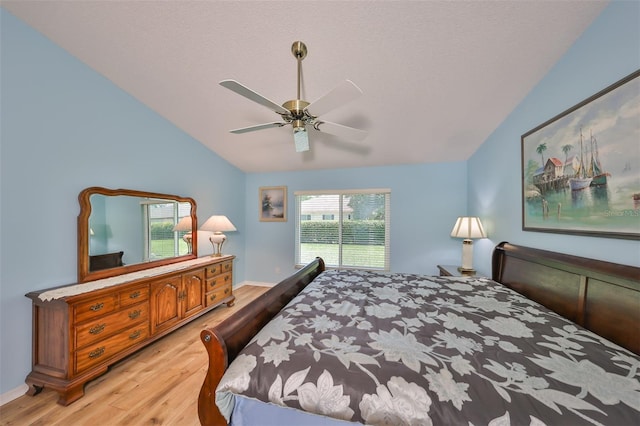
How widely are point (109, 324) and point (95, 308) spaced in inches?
7.8

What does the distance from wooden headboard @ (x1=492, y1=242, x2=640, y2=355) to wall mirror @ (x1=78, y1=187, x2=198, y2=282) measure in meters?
3.84

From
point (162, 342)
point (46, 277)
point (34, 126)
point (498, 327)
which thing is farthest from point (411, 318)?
point (34, 126)

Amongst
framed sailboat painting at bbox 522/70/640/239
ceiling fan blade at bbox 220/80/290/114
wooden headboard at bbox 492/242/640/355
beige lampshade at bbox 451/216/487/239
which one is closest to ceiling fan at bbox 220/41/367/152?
ceiling fan blade at bbox 220/80/290/114

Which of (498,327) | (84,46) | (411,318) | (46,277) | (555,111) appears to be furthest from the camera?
(84,46)

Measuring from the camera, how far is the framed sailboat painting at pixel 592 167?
1245mm

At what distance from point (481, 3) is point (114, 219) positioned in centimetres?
362

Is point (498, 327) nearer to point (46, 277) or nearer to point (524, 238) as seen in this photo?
point (524, 238)

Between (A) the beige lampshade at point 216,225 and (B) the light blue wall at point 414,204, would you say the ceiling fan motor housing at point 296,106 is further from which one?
(B) the light blue wall at point 414,204

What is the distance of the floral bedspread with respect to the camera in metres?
0.79

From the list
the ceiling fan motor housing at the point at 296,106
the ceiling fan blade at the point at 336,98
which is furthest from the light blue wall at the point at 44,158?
the ceiling fan blade at the point at 336,98

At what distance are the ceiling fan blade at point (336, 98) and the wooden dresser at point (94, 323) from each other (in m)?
2.27

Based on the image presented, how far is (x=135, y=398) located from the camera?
1.72 metres

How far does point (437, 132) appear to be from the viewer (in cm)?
292

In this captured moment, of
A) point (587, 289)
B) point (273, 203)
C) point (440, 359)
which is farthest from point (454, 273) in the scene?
point (273, 203)
